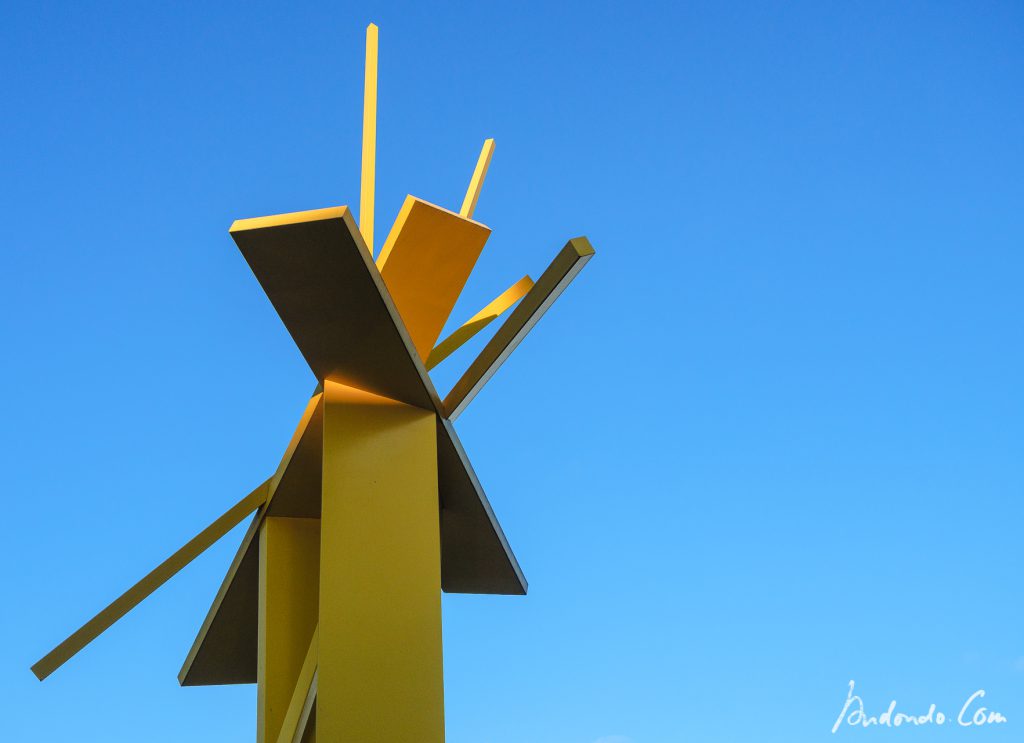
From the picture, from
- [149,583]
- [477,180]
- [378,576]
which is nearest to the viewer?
[378,576]

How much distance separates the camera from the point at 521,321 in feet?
19.5

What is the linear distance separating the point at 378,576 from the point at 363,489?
49cm

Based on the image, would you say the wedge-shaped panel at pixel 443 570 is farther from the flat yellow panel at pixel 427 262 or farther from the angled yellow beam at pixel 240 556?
the flat yellow panel at pixel 427 262

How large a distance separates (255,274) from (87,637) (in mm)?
2585

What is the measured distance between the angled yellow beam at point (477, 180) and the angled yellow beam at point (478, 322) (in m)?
0.68

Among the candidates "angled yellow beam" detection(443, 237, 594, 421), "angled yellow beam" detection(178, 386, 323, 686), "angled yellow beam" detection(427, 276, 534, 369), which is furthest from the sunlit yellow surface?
"angled yellow beam" detection(427, 276, 534, 369)

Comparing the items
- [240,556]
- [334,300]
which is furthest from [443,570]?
[334,300]

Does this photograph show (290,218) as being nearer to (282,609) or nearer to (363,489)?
(363,489)

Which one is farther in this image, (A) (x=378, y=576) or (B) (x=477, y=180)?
(B) (x=477, y=180)

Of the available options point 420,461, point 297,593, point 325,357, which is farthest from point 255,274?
point 297,593

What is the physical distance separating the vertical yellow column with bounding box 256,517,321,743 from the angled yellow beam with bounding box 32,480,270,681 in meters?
0.20

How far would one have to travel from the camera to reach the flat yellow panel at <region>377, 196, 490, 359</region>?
6922 millimetres

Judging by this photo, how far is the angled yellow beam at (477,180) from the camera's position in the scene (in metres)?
7.88

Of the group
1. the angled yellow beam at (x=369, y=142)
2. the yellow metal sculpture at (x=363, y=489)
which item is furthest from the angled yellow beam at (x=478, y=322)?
the angled yellow beam at (x=369, y=142)
